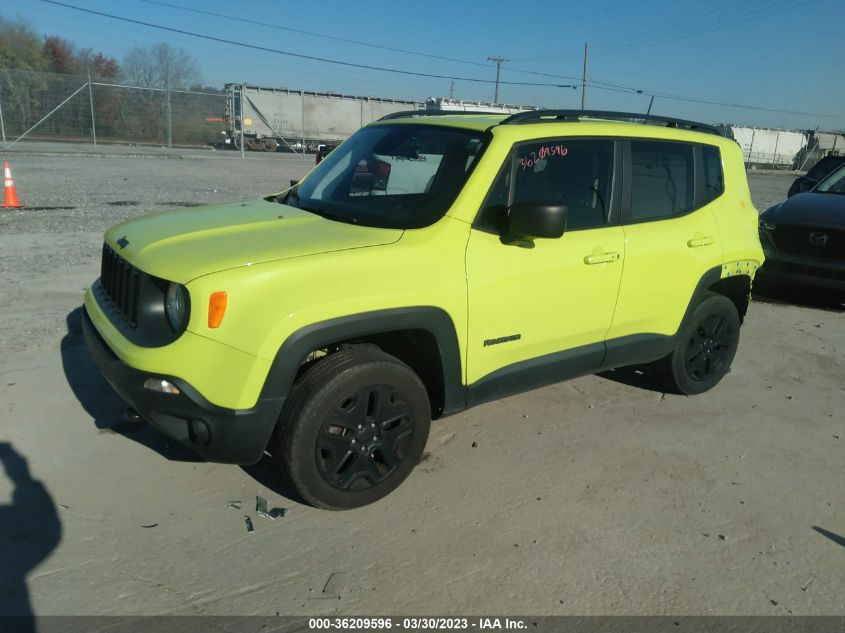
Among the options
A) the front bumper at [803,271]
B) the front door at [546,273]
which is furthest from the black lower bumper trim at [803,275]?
the front door at [546,273]

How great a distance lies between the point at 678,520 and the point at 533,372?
1.04 meters

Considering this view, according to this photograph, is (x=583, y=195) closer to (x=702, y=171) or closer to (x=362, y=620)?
(x=702, y=171)

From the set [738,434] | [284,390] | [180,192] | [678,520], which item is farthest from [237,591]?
[180,192]

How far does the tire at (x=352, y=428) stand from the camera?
9.76 ft

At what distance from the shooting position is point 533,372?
3707 mm

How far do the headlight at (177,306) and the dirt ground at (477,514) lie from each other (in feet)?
3.22

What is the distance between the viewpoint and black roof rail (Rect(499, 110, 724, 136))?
3.74 meters

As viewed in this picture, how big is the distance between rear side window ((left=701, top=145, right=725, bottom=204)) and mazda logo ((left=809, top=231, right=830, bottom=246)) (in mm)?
3421

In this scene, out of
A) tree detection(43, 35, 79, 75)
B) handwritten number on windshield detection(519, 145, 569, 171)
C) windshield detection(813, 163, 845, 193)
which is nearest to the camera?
handwritten number on windshield detection(519, 145, 569, 171)

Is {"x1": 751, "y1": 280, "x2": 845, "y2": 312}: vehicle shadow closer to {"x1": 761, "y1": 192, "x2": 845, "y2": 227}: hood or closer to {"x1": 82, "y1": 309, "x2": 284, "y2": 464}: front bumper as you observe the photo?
{"x1": 761, "y1": 192, "x2": 845, "y2": 227}: hood

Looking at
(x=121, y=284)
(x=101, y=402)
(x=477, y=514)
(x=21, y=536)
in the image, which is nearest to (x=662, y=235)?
(x=477, y=514)

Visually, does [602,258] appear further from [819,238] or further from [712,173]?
[819,238]

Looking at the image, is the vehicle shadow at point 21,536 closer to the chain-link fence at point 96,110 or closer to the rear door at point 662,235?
the rear door at point 662,235

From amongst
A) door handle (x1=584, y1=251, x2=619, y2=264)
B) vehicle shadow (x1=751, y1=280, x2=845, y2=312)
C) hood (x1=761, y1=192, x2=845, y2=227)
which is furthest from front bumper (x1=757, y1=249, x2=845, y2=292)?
door handle (x1=584, y1=251, x2=619, y2=264)
